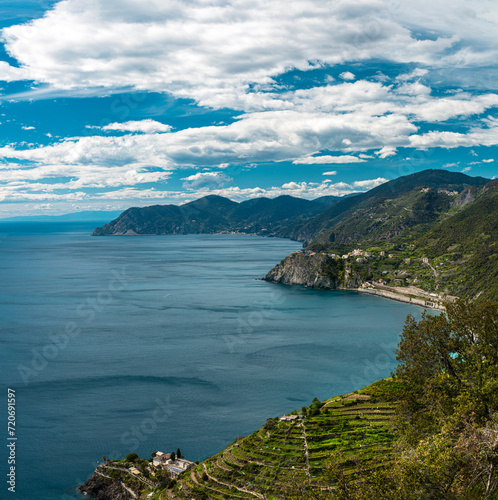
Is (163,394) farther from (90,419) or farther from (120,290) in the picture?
(120,290)

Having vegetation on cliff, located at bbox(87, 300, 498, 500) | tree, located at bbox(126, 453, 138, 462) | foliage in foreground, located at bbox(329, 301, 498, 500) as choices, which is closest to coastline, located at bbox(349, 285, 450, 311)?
vegetation on cliff, located at bbox(87, 300, 498, 500)

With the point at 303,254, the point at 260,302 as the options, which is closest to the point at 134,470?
the point at 260,302

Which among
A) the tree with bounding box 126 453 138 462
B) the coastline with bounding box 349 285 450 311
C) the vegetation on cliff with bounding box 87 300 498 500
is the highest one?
the vegetation on cliff with bounding box 87 300 498 500

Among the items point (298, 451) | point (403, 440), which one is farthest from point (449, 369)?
point (298, 451)

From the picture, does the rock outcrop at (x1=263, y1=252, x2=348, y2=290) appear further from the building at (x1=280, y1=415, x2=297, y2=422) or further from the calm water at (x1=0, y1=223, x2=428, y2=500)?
the building at (x1=280, y1=415, x2=297, y2=422)

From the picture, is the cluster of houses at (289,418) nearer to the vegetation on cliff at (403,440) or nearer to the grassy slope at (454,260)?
the vegetation on cliff at (403,440)

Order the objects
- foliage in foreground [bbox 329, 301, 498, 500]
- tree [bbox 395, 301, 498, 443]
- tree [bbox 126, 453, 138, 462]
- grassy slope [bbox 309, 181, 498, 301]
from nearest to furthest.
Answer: foliage in foreground [bbox 329, 301, 498, 500]
tree [bbox 395, 301, 498, 443]
tree [bbox 126, 453, 138, 462]
grassy slope [bbox 309, 181, 498, 301]
